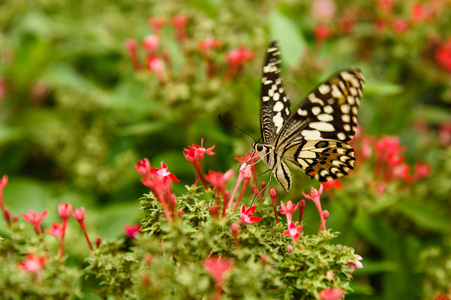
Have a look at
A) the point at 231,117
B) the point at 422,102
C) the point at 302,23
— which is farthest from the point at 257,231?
the point at 422,102

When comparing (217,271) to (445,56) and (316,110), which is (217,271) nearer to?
(316,110)

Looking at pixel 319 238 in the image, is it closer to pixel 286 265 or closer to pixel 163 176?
pixel 286 265

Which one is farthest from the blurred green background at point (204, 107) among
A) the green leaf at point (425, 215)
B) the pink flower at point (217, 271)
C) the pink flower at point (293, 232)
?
the pink flower at point (217, 271)

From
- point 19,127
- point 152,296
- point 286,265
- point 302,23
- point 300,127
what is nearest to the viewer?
point 152,296

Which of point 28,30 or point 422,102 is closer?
point 28,30

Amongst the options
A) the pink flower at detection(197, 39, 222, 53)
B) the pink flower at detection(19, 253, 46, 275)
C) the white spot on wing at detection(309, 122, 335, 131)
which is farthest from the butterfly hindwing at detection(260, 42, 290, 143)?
the pink flower at detection(19, 253, 46, 275)

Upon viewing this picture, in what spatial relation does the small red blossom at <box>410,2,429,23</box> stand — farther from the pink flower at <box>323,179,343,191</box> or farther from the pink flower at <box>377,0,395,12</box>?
the pink flower at <box>323,179,343,191</box>

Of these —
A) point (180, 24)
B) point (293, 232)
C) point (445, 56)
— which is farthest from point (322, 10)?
point (293, 232)

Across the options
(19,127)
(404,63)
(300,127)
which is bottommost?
(300,127)
